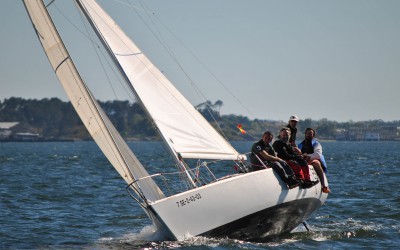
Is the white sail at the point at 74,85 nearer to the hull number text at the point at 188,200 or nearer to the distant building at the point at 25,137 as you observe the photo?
the hull number text at the point at 188,200

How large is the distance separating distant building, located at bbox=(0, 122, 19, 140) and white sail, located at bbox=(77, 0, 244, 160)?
532ft

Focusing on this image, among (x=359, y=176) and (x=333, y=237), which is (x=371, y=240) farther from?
(x=359, y=176)

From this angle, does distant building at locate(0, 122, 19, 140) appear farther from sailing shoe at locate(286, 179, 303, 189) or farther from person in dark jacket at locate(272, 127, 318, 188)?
sailing shoe at locate(286, 179, 303, 189)

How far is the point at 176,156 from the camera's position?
1383 centimetres

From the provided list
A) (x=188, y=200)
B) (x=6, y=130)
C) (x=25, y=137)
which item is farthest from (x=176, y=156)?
(x=25, y=137)

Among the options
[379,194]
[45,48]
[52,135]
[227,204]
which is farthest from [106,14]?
[52,135]

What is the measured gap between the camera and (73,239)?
1560 cm

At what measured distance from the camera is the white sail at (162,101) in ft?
46.2

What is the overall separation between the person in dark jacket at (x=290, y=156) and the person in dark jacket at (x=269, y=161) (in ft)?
0.88

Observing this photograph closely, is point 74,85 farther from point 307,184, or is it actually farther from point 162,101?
point 307,184

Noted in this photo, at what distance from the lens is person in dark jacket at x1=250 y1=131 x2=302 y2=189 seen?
14430 mm

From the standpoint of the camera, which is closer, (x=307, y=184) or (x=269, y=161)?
(x=269, y=161)

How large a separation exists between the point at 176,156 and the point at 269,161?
6.34 ft

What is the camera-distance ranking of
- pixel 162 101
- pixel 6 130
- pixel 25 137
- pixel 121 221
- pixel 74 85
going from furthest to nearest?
1. pixel 25 137
2. pixel 6 130
3. pixel 121 221
4. pixel 74 85
5. pixel 162 101
